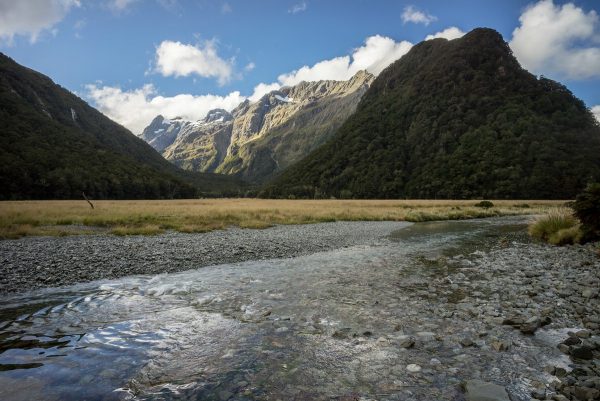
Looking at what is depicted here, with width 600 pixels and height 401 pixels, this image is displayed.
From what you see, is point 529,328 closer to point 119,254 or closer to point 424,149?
point 119,254

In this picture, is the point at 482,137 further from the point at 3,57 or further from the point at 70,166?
the point at 3,57

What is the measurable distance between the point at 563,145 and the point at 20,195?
573 ft

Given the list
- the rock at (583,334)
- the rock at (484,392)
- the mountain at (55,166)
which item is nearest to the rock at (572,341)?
the rock at (583,334)

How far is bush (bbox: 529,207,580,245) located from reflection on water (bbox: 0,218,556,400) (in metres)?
12.4

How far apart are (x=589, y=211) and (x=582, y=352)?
1577 cm

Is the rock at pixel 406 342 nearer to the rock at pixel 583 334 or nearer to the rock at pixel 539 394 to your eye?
the rock at pixel 539 394

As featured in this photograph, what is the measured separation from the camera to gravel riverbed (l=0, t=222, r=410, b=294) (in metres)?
12.6

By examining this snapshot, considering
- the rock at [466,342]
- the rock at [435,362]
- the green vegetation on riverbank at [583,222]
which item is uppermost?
the green vegetation on riverbank at [583,222]

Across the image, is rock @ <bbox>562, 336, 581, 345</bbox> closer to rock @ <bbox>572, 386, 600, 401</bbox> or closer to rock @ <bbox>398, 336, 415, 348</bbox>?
rock @ <bbox>572, 386, 600, 401</bbox>

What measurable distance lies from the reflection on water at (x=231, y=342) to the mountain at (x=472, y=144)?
12005 cm

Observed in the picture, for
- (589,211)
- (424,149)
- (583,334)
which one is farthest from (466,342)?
(424,149)

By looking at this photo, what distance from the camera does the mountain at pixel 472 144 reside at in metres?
116

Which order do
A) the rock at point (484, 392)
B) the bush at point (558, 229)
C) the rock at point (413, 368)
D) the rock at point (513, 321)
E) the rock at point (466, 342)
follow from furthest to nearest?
the bush at point (558, 229)
the rock at point (513, 321)
the rock at point (466, 342)
the rock at point (413, 368)
the rock at point (484, 392)

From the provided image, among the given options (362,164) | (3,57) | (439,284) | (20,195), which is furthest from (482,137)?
(3,57)
